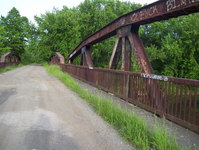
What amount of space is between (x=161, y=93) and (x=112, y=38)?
90.8 feet

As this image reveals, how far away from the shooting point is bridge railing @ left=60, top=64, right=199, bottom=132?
3.68 meters

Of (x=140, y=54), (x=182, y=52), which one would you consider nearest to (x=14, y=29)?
(x=182, y=52)

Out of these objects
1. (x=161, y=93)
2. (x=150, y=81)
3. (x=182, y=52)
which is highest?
(x=182, y=52)

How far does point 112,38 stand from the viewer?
31328 millimetres

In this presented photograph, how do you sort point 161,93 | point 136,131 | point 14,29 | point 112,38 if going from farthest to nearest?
point 14,29, point 112,38, point 161,93, point 136,131

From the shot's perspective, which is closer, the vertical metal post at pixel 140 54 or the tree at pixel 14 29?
the vertical metal post at pixel 140 54

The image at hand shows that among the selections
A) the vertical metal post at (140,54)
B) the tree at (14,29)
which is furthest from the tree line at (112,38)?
the vertical metal post at (140,54)

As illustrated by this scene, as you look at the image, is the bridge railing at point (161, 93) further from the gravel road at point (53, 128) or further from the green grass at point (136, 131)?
the gravel road at point (53, 128)

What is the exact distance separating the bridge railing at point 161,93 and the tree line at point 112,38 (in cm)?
1606

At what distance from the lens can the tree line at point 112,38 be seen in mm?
25266

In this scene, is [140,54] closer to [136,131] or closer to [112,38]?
[136,131]

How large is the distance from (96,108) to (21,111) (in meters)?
2.11

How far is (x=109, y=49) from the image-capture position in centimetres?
3103

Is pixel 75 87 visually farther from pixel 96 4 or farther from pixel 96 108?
pixel 96 4
